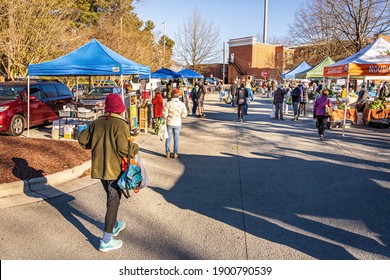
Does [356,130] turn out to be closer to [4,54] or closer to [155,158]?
[155,158]

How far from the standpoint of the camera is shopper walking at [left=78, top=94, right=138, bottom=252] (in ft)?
13.1

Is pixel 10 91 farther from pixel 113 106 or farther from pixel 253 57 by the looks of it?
pixel 253 57

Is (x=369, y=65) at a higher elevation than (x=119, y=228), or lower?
higher

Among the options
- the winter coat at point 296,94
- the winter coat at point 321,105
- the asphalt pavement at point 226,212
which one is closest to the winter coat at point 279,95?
the winter coat at point 296,94

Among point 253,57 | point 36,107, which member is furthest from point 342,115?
point 253,57

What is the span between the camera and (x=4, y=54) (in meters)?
18.8

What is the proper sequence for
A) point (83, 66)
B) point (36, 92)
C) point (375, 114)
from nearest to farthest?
point (83, 66) < point (36, 92) < point (375, 114)

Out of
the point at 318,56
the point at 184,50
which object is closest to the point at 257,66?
the point at 184,50

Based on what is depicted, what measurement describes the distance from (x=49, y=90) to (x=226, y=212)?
1095 centimetres

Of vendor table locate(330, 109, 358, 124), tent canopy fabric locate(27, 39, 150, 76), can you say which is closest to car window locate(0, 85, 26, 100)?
tent canopy fabric locate(27, 39, 150, 76)

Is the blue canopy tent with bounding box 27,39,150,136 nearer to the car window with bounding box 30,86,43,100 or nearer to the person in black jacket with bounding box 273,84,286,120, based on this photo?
the car window with bounding box 30,86,43,100

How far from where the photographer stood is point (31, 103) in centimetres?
1236

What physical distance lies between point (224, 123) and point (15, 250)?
13.1 meters

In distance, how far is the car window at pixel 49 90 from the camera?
13508 mm
